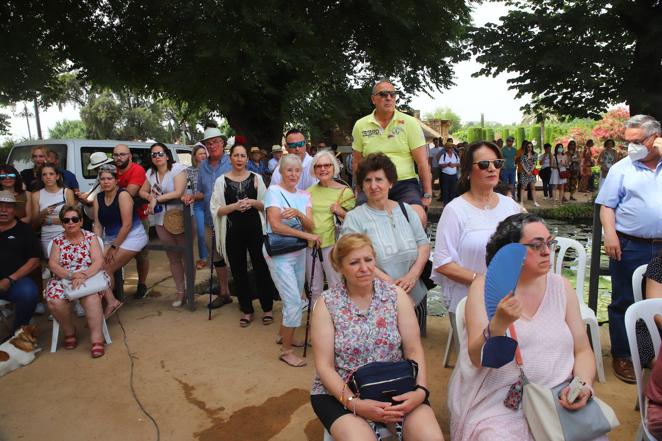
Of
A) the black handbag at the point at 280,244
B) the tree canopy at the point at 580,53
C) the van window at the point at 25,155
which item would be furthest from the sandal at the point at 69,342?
the tree canopy at the point at 580,53

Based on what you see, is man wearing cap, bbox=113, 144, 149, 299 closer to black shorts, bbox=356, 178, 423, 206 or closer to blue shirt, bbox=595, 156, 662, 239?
black shorts, bbox=356, 178, 423, 206

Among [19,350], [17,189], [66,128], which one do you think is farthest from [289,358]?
[66,128]

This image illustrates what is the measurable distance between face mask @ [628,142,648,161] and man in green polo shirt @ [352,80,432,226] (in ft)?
4.83

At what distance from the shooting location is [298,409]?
324 centimetres

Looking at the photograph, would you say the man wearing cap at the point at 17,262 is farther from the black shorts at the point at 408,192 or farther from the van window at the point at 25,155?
the van window at the point at 25,155

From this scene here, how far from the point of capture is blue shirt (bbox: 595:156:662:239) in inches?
133

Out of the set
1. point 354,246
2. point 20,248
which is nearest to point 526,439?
point 354,246

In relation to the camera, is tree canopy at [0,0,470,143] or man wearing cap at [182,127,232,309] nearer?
man wearing cap at [182,127,232,309]

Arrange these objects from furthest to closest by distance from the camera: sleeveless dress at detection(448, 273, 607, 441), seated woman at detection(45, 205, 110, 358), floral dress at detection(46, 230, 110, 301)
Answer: floral dress at detection(46, 230, 110, 301), seated woman at detection(45, 205, 110, 358), sleeveless dress at detection(448, 273, 607, 441)

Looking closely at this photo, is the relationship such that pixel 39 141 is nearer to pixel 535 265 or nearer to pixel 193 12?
pixel 193 12

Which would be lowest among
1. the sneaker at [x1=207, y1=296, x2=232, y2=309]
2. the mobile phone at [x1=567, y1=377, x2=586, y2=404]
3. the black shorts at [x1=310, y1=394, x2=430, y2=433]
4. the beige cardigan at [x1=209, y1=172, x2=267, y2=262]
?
the sneaker at [x1=207, y1=296, x2=232, y2=309]

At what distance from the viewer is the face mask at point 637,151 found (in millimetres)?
3355

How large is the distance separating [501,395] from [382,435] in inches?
23.0

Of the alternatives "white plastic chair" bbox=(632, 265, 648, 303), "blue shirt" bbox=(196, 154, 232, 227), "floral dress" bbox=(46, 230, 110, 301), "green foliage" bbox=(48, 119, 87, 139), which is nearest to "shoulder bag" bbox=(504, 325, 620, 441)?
"white plastic chair" bbox=(632, 265, 648, 303)
